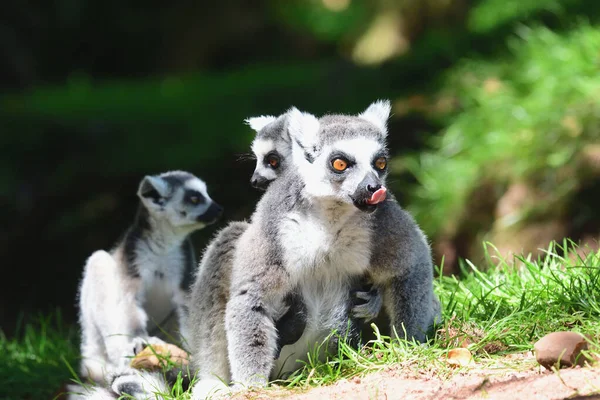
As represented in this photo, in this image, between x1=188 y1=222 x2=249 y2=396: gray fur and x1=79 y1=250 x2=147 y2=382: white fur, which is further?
x1=79 y1=250 x2=147 y2=382: white fur

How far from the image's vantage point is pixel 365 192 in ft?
12.8

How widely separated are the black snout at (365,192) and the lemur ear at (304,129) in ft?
1.49

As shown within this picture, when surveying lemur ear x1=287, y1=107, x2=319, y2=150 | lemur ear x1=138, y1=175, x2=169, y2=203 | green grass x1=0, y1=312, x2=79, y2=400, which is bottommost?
green grass x1=0, y1=312, x2=79, y2=400

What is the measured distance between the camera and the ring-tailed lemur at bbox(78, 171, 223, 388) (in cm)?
591

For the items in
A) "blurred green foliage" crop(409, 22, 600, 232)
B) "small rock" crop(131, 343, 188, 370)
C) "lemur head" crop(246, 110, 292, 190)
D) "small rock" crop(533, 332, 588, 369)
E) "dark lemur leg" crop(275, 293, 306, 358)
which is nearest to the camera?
"small rock" crop(533, 332, 588, 369)

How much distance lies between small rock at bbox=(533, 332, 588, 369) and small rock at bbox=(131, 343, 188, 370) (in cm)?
223

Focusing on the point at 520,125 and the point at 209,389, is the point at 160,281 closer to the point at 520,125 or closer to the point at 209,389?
the point at 209,389

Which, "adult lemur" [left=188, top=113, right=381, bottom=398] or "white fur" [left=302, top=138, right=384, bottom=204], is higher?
"white fur" [left=302, top=138, right=384, bottom=204]

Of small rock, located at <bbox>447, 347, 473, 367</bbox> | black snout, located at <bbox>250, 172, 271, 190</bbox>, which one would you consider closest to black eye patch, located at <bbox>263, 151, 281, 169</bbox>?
black snout, located at <bbox>250, 172, 271, 190</bbox>

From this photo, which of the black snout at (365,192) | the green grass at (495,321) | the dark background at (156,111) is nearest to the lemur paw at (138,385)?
the green grass at (495,321)

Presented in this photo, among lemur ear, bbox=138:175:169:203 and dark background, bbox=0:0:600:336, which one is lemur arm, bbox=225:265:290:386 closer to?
lemur ear, bbox=138:175:169:203

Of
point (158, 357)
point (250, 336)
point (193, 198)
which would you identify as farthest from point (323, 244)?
point (193, 198)

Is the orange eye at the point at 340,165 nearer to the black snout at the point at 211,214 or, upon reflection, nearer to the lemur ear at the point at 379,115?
the lemur ear at the point at 379,115

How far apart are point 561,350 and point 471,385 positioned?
1.29ft
